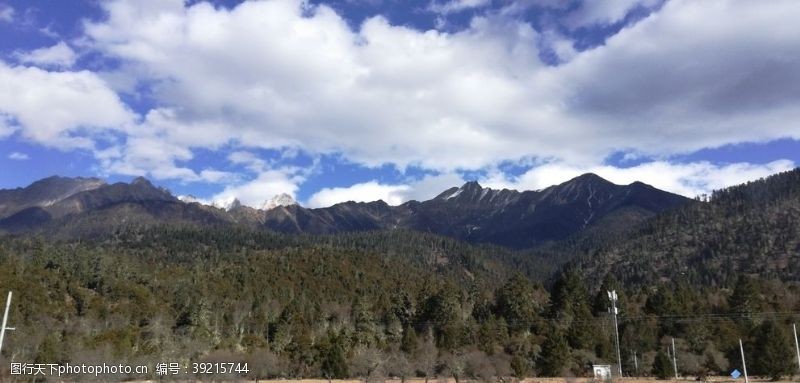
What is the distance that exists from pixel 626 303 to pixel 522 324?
80.5 feet

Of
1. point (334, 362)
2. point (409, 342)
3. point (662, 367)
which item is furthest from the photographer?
point (409, 342)

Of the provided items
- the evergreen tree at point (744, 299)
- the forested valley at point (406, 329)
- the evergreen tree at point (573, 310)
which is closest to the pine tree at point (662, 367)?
the forested valley at point (406, 329)

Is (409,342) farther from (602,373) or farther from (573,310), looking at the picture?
(602,373)

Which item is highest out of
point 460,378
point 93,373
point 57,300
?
point 57,300

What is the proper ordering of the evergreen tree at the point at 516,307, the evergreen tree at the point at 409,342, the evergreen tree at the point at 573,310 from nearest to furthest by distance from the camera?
the evergreen tree at the point at 573,310 → the evergreen tree at the point at 409,342 → the evergreen tree at the point at 516,307

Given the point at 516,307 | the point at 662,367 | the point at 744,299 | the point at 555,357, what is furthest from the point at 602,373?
the point at 744,299

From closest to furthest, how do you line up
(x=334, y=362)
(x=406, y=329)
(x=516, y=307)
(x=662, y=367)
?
(x=662, y=367)
(x=334, y=362)
(x=406, y=329)
(x=516, y=307)

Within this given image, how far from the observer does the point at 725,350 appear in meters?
102

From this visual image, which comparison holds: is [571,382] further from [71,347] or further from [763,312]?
[71,347]

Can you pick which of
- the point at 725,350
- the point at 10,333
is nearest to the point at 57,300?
the point at 10,333

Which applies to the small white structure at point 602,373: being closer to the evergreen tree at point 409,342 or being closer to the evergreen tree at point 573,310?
the evergreen tree at point 573,310

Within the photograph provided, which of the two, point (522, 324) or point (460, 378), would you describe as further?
point (522, 324)

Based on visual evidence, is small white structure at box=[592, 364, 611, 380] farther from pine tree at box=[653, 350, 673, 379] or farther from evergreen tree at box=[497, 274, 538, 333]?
evergreen tree at box=[497, 274, 538, 333]

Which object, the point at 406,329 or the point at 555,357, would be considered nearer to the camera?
the point at 555,357
